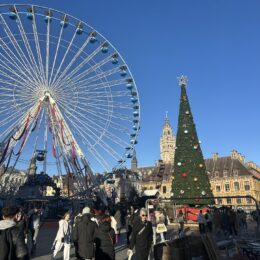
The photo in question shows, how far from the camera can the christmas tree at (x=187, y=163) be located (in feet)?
120

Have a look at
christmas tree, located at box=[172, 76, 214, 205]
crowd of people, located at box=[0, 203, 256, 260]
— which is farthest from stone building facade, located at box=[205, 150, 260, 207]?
crowd of people, located at box=[0, 203, 256, 260]

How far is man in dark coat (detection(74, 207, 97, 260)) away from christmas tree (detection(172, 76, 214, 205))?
29.1 m

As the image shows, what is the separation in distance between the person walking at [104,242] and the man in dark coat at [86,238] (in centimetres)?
12

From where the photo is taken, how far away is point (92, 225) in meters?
7.57

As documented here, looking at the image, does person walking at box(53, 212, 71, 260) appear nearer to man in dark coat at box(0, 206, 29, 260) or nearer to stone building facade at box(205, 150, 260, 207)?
man in dark coat at box(0, 206, 29, 260)

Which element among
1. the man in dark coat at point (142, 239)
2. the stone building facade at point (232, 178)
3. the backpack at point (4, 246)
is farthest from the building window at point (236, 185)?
the backpack at point (4, 246)

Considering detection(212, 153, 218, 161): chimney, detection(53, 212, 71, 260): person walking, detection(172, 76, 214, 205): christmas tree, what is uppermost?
detection(212, 153, 218, 161): chimney

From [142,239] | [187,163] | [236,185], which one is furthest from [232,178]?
[142,239]

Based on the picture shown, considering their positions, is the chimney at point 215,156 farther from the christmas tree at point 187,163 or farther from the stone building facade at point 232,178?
the christmas tree at point 187,163

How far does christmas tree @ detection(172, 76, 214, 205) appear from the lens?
36.5 m

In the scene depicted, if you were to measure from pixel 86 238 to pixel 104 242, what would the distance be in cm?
45

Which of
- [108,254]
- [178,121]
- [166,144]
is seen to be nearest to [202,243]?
[108,254]

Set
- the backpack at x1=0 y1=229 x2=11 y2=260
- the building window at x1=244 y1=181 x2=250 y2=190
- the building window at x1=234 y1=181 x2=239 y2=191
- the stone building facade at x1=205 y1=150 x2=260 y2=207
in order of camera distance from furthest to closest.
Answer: the building window at x1=234 y1=181 x2=239 y2=191
the stone building facade at x1=205 y1=150 x2=260 y2=207
the building window at x1=244 y1=181 x2=250 y2=190
the backpack at x1=0 y1=229 x2=11 y2=260

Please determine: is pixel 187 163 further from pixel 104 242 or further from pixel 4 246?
pixel 4 246
